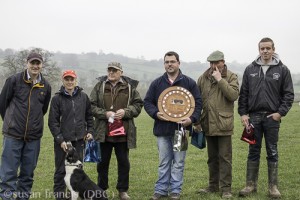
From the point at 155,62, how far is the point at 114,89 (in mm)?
171611

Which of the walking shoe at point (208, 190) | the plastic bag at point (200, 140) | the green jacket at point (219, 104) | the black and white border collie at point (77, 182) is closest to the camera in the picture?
the black and white border collie at point (77, 182)

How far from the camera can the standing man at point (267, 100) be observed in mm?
7594

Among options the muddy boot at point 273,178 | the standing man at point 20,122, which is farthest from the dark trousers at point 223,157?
the standing man at point 20,122

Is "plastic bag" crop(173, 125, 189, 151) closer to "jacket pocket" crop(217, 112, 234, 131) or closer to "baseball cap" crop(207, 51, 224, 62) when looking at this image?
"jacket pocket" crop(217, 112, 234, 131)

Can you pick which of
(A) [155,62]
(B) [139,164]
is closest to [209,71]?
(B) [139,164]

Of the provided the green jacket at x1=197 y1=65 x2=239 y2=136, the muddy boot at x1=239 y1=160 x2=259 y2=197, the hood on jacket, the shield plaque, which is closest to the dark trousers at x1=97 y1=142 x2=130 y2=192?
the shield plaque

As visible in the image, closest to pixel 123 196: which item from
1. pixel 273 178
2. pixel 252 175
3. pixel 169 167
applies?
pixel 169 167

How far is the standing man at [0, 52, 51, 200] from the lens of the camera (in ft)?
22.6

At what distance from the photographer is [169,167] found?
25.5 ft

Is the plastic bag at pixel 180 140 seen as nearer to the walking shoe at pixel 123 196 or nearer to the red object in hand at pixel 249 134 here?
the red object in hand at pixel 249 134

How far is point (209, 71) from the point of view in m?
7.95

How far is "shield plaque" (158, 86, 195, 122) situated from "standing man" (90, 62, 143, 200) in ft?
1.93

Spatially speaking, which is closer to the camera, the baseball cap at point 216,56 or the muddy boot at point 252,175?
the baseball cap at point 216,56

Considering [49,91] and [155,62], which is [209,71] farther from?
[155,62]
